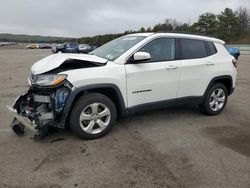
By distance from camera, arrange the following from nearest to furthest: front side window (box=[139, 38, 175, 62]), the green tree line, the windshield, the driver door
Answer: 1. the driver door
2. the windshield
3. front side window (box=[139, 38, 175, 62])
4. the green tree line

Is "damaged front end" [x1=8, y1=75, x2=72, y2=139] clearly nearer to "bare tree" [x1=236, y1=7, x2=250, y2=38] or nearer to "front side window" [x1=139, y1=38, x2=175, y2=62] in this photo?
"front side window" [x1=139, y1=38, x2=175, y2=62]

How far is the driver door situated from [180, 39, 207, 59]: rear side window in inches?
9.9

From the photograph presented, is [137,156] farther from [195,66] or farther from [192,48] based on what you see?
[192,48]

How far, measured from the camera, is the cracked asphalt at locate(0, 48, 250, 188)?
2.95m

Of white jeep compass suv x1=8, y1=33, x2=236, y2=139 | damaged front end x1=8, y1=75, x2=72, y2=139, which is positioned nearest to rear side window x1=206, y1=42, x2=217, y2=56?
white jeep compass suv x1=8, y1=33, x2=236, y2=139

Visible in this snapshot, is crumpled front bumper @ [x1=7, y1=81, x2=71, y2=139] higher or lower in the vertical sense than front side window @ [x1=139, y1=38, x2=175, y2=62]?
lower

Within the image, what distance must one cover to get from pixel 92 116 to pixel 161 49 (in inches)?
71.8

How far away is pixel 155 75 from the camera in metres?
4.37

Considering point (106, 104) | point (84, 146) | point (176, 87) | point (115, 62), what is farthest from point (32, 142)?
point (176, 87)

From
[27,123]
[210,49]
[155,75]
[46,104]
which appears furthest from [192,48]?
[27,123]

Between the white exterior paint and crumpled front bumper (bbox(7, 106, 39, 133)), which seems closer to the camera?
crumpled front bumper (bbox(7, 106, 39, 133))

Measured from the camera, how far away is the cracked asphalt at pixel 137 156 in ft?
9.67

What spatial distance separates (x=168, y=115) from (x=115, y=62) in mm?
1975

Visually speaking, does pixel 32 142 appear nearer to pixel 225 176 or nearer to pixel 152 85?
pixel 152 85
